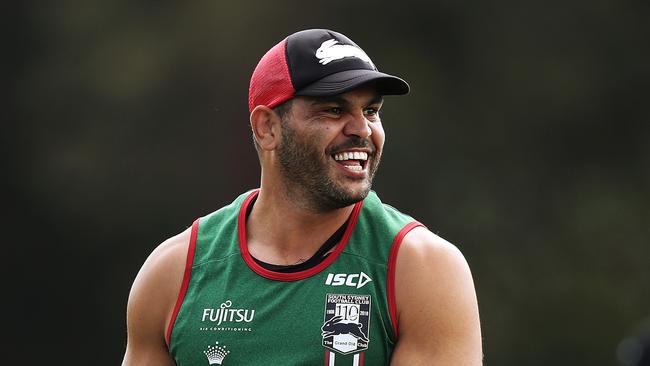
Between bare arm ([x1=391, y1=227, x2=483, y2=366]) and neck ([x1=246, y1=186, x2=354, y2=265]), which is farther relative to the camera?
neck ([x1=246, y1=186, x2=354, y2=265])

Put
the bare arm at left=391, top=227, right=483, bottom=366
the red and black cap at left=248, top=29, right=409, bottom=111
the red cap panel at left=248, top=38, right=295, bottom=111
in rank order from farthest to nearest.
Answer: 1. the red cap panel at left=248, top=38, right=295, bottom=111
2. the red and black cap at left=248, top=29, right=409, bottom=111
3. the bare arm at left=391, top=227, right=483, bottom=366

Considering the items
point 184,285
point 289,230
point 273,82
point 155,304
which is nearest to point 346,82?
point 273,82

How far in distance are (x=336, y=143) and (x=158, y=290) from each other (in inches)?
33.1

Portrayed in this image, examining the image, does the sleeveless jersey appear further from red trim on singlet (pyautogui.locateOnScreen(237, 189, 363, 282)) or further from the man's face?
the man's face

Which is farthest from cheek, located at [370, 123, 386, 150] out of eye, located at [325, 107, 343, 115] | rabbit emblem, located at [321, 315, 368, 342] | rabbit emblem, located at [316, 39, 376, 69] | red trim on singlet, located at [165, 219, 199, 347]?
red trim on singlet, located at [165, 219, 199, 347]

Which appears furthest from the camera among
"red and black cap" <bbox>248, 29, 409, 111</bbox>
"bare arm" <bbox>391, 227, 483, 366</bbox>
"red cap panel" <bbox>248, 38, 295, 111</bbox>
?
"red cap panel" <bbox>248, 38, 295, 111</bbox>

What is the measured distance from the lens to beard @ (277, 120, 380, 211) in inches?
169

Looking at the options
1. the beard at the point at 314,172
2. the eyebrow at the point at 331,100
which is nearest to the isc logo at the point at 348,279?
the beard at the point at 314,172

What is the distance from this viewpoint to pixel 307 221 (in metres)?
4.45

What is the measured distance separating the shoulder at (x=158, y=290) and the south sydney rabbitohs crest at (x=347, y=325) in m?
0.60

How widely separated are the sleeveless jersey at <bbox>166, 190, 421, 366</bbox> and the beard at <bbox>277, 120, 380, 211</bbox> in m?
0.15

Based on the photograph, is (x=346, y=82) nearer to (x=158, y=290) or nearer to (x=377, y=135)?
(x=377, y=135)

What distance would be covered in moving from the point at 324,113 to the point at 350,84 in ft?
0.51

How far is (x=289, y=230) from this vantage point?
14.6 feet
